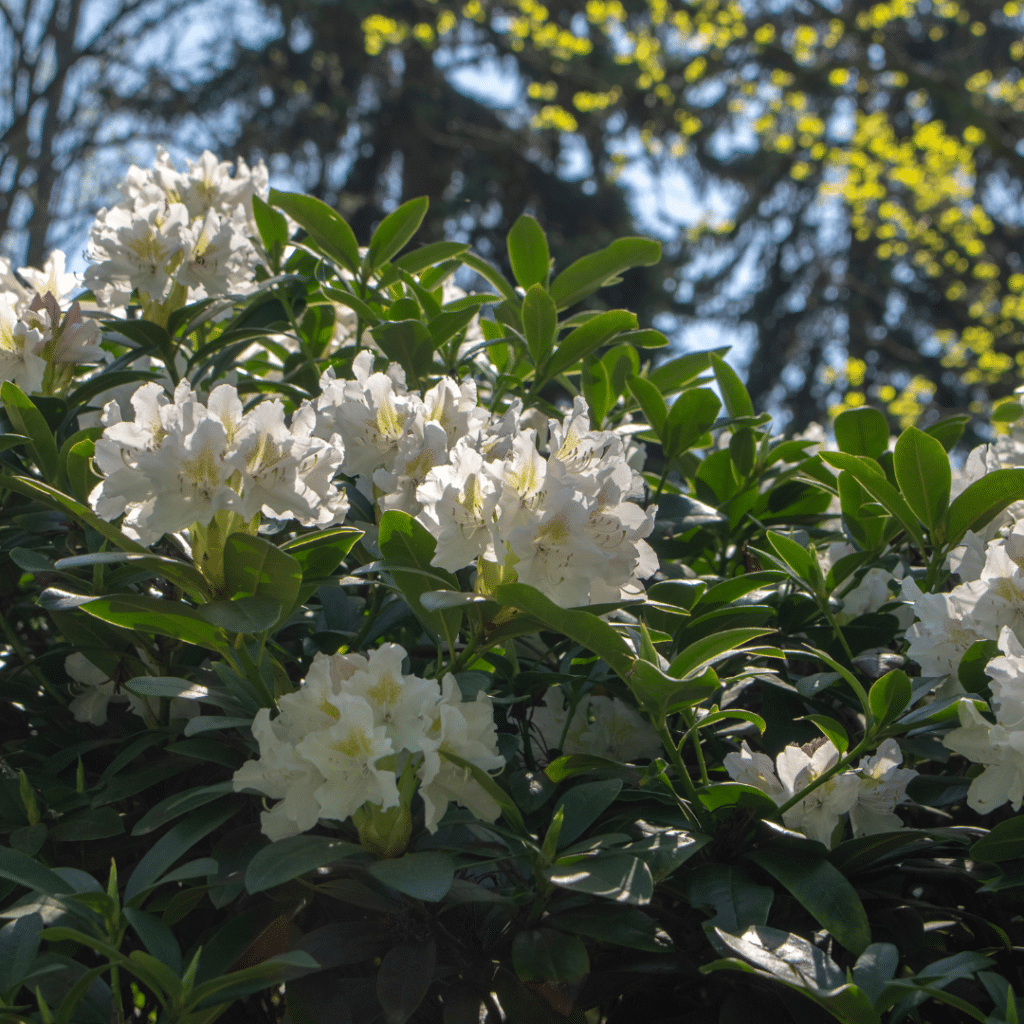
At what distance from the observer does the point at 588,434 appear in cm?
96

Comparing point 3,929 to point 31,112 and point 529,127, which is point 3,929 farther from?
point 529,127

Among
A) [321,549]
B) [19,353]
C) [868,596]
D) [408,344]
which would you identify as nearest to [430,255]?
[408,344]

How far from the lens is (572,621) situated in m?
0.82

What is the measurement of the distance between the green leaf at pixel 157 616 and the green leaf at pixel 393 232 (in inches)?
27.5

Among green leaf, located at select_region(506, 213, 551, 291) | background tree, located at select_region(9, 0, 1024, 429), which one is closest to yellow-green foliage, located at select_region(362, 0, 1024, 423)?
background tree, located at select_region(9, 0, 1024, 429)

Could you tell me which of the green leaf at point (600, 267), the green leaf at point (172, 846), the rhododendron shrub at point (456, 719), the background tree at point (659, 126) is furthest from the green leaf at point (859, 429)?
the background tree at point (659, 126)

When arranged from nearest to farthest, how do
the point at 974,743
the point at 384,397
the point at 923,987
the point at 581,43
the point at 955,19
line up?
1. the point at 923,987
2. the point at 974,743
3. the point at 384,397
4. the point at 581,43
5. the point at 955,19

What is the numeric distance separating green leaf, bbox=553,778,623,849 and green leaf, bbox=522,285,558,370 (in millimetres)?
623

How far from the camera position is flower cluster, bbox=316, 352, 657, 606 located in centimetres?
86

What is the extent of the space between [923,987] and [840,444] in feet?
2.70

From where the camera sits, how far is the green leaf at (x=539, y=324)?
4.13 feet

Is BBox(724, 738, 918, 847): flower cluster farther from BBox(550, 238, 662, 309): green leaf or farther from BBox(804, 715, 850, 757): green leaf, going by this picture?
BBox(550, 238, 662, 309): green leaf

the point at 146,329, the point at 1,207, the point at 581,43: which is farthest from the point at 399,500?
the point at 581,43

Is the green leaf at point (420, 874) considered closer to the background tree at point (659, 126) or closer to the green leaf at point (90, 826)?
the green leaf at point (90, 826)
